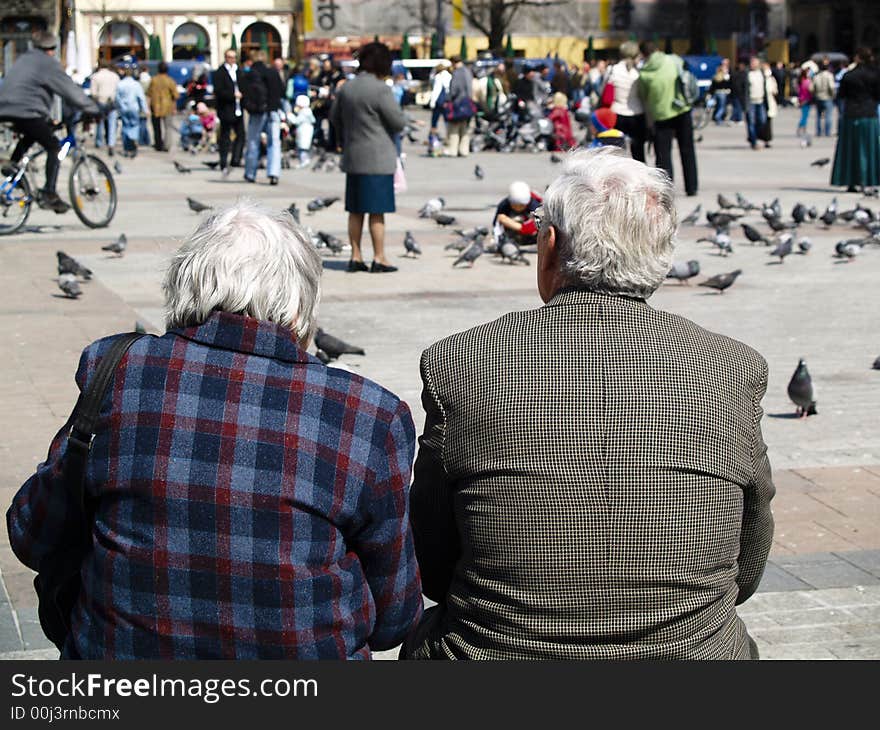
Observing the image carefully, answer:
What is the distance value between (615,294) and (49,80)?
36.5 ft

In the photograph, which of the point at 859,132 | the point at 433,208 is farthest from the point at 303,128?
the point at 433,208

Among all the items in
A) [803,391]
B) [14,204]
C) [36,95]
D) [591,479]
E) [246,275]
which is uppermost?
[36,95]

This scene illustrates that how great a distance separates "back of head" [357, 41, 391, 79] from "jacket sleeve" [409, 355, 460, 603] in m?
8.83

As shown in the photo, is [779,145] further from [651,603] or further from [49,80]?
[651,603]

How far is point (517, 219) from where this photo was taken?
12.6 metres

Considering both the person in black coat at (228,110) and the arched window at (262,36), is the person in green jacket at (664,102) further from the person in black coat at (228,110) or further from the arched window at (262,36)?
the arched window at (262,36)

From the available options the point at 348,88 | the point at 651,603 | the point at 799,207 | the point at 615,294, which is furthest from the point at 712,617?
the point at 799,207

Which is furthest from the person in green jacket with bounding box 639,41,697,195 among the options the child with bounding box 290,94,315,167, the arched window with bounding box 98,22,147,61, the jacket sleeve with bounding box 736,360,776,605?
the arched window with bounding box 98,22,147,61

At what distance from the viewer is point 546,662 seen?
260 cm

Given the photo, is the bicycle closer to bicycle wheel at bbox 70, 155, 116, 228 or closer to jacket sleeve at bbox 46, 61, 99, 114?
bicycle wheel at bbox 70, 155, 116, 228

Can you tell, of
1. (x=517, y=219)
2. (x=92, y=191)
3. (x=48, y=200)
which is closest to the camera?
(x=517, y=219)

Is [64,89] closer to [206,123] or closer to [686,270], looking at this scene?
[686,270]

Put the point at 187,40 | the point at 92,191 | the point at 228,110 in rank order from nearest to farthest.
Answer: the point at 92,191 → the point at 228,110 → the point at 187,40

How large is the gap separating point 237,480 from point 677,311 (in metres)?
7.86
